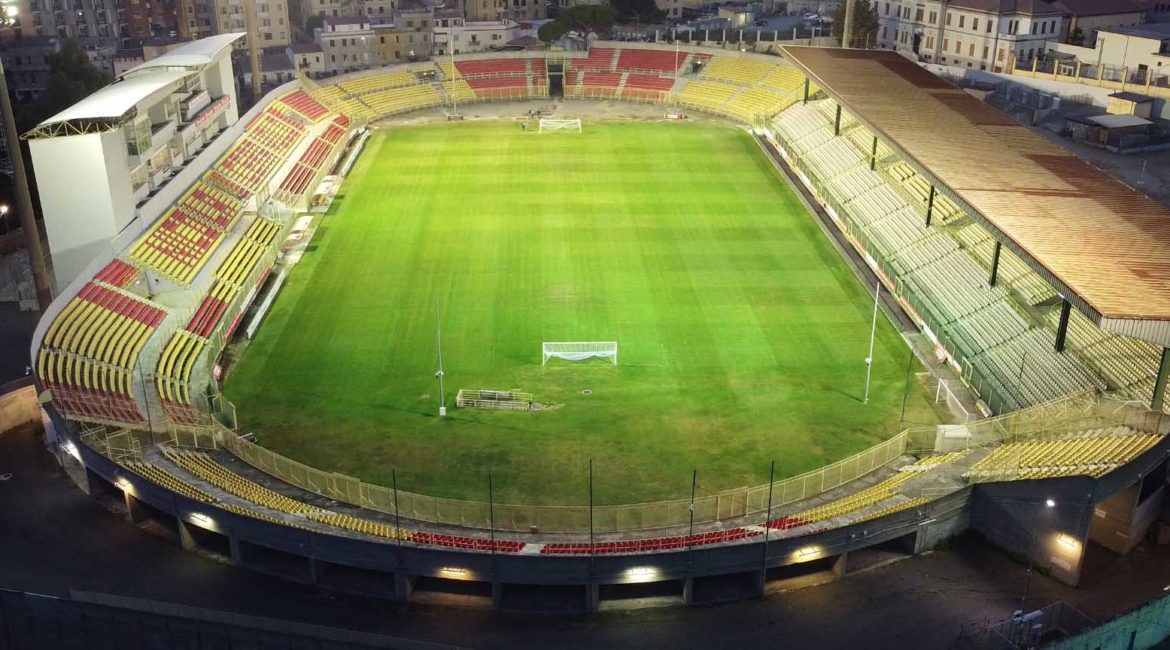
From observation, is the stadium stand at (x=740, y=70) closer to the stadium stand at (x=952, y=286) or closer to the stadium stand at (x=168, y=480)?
the stadium stand at (x=952, y=286)

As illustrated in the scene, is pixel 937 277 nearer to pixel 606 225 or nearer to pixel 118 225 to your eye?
pixel 606 225

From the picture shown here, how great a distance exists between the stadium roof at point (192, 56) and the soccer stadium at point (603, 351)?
28 centimetres

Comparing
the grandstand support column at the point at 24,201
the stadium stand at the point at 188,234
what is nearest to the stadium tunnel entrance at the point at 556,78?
the stadium stand at the point at 188,234

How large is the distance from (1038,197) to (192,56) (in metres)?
39.4

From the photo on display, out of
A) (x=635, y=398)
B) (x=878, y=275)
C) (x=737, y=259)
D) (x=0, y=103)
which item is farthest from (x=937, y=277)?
(x=0, y=103)

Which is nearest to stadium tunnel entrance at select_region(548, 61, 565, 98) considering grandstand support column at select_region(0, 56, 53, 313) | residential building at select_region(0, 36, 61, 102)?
grandstand support column at select_region(0, 56, 53, 313)

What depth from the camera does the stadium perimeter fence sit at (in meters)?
29.1

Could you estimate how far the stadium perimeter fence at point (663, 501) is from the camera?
2911 cm

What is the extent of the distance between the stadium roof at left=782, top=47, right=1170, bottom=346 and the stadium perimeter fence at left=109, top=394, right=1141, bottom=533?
3356 mm

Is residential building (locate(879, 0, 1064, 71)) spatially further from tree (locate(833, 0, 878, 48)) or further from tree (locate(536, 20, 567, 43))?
tree (locate(536, 20, 567, 43))

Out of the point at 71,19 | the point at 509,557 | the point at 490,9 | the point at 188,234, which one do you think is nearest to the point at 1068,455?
the point at 509,557

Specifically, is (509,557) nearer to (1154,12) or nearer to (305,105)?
(305,105)

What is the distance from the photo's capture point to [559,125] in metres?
79.1

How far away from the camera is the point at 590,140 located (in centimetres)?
7544
